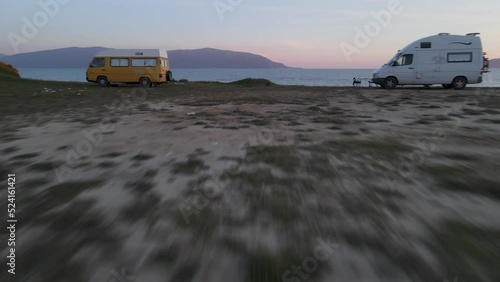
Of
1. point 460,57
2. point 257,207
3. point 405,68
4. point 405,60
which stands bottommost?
point 257,207

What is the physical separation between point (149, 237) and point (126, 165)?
2402 millimetres

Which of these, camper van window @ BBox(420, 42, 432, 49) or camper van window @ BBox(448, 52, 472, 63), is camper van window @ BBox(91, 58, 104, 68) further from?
camper van window @ BBox(448, 52, 472, 63)

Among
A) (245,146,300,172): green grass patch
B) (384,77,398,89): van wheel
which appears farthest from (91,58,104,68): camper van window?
(245,146,300,172): green grass patch

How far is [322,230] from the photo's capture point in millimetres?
2820

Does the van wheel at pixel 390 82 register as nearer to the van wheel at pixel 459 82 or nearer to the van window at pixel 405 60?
the van window at pixel 405 60

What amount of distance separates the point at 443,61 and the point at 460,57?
1012 millimetres

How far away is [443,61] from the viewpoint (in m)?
21.1

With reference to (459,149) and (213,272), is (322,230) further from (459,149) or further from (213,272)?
(459,149)

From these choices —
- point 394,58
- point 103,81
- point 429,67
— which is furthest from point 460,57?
point 103,81

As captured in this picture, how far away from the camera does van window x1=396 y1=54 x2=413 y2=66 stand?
21.7 meters

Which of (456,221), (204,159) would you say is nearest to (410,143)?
(456,221)

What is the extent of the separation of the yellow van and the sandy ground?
67.7 ft

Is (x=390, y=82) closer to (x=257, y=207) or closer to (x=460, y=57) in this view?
(x=460, y=57)

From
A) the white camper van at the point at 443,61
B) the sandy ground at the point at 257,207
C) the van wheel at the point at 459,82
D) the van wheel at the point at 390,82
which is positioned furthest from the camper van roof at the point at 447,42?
the sandy ground at the point at 257,207
